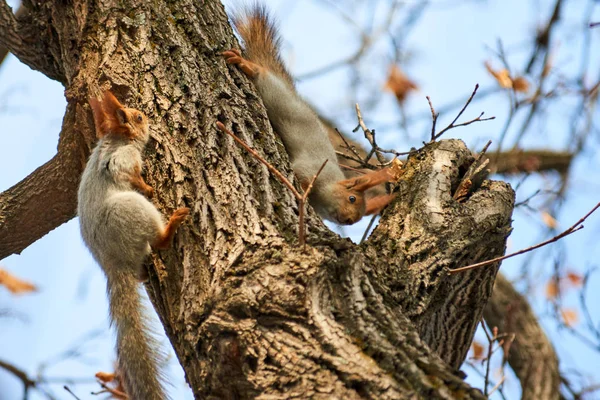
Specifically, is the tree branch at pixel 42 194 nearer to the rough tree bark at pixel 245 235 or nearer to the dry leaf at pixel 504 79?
the rough tree bark at pixel 245 235

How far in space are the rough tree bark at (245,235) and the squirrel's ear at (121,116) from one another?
0.26 ft

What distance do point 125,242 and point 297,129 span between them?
173 cm

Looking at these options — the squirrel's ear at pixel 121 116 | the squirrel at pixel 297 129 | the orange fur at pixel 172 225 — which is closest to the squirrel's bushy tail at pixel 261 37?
the squirrel at pixel 297 129

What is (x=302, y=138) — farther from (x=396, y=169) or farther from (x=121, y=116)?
(x=121, y=116)

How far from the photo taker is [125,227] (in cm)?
295

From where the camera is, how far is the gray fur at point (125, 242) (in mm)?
2773

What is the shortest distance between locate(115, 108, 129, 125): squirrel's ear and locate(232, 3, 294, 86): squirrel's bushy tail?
57.5 inches

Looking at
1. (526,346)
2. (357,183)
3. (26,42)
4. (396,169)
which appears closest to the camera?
(396,169)

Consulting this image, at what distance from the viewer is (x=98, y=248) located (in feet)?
10.2

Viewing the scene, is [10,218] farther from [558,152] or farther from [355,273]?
[558,152]

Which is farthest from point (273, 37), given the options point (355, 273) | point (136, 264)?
point (355, 273)

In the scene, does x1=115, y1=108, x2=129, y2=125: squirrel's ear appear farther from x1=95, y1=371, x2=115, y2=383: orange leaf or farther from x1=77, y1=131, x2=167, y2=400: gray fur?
x1=95, y1=371, x2=115, y2=383: orange leaf

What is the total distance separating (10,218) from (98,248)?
934mm

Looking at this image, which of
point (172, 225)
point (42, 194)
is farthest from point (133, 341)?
point (42, 194)
